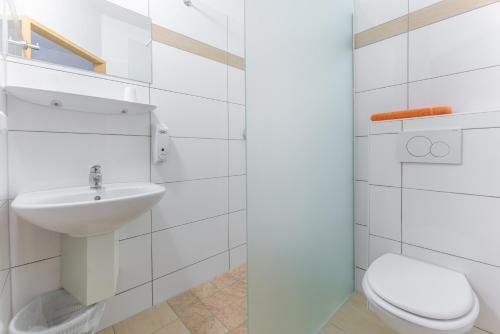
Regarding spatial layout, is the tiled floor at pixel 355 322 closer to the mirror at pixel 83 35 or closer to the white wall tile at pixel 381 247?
the white wall tile at pixel 381 247

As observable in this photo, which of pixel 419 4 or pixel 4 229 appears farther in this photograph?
→ pixel 419 4

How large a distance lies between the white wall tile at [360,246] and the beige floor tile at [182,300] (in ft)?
3.54

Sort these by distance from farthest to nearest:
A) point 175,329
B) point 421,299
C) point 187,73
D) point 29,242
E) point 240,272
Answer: point 240,272
point 187,73
point 175,329
point 29,242
point 421,299

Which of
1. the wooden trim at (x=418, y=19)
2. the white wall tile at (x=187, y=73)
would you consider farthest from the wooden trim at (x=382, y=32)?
the white wall tile at (x=187, y=73)

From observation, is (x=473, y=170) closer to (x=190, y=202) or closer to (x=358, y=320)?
(x=358, y=320)

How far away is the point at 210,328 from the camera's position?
1.29m

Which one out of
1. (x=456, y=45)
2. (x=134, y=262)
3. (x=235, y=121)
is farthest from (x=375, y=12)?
(x=134, y=262)

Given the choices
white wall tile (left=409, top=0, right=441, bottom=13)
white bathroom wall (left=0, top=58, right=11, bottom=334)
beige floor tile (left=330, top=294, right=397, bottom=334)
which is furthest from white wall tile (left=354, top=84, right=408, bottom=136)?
white bathroom wall (left=0, top=58, right=11, bottom=334)

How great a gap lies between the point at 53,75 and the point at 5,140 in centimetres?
36

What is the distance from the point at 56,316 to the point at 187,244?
2.36 feet

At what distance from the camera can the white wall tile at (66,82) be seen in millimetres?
1029

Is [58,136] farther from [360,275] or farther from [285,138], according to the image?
[360,275]

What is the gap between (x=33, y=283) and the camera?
107 centimetres

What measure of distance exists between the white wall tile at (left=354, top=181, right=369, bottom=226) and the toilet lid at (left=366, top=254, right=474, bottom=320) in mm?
407
